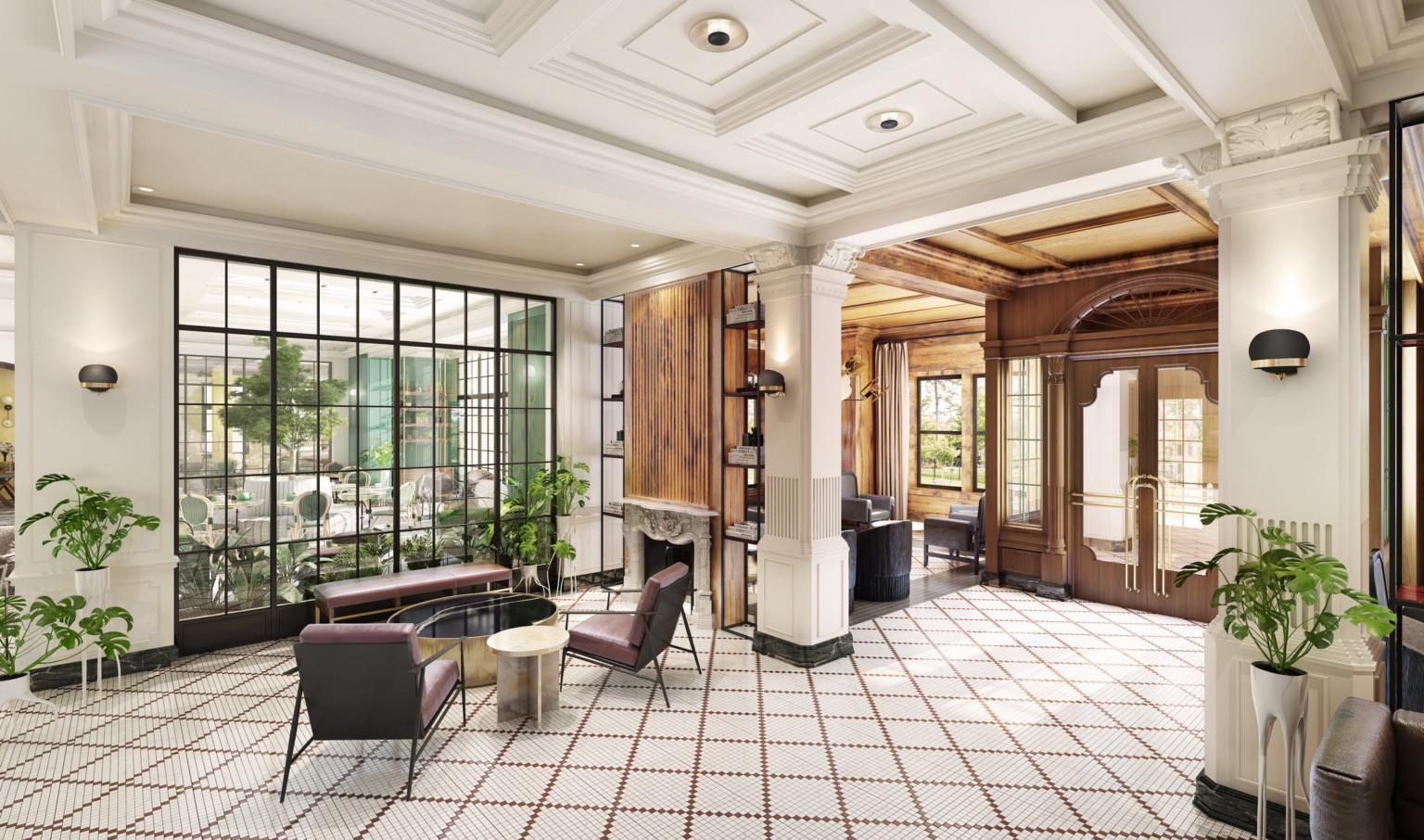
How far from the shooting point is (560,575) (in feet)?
22.5

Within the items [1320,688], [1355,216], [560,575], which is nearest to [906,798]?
[1320,688]

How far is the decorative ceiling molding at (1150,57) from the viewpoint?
→ 2221 mm

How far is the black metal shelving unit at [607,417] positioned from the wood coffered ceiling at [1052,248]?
2514 millimetres

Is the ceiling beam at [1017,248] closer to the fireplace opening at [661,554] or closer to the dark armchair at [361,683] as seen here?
the fireplace opening at [661,554]

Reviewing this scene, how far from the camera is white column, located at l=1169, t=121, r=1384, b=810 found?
2.68 metres

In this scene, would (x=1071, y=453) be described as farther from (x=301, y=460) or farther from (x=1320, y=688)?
(x=301, y=460)

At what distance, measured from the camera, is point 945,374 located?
34.6 ft

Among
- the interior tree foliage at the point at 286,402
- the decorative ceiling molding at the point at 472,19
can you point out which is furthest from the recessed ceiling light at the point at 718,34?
the interior tree foliage at the point at 286,402

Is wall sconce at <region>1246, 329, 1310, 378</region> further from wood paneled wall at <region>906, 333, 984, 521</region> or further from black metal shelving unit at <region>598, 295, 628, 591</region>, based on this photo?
wood paneled wall at <region>906, 333, 984, 521</region>

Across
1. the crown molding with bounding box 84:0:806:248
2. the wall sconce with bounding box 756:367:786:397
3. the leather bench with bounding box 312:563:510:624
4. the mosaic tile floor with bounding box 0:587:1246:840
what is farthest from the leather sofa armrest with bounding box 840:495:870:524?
the crown molding with bounding box 84:0:806:248

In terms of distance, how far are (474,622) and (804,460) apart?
2415 mm

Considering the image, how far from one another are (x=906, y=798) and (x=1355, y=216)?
2999 mm

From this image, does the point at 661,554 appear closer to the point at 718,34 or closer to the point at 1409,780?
the point at 718,34

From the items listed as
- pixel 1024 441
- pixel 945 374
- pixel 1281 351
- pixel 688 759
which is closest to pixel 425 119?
pixel 688 759
